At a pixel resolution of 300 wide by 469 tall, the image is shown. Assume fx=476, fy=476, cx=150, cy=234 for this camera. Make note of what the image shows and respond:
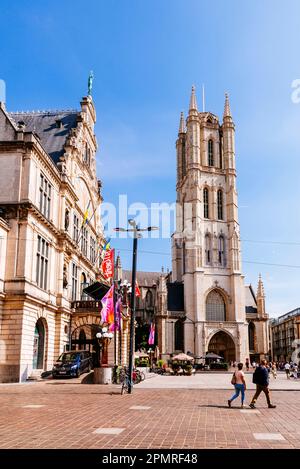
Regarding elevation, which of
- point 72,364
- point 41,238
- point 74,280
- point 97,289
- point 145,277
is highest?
point 145,277

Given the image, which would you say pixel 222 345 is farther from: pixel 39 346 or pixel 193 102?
pixel 39 346

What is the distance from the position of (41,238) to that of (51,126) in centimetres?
1618

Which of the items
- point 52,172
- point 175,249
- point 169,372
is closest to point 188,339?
point 175,249

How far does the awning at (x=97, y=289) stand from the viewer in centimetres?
4028

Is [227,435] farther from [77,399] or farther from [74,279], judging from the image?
[74,279]

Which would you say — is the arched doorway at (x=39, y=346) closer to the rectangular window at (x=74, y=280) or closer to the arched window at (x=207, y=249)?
the rectangular window at (x=74, y=280)

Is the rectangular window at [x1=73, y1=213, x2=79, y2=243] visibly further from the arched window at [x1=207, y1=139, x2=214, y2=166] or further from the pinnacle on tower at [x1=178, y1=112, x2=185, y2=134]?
the pinnacle on tower at [x1=178, y1=112, x2=185, y2=134]

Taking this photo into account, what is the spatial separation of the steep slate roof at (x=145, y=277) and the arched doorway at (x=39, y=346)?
87367 mm

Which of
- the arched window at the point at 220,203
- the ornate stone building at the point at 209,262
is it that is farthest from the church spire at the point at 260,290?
the arched window at the point at 220,203

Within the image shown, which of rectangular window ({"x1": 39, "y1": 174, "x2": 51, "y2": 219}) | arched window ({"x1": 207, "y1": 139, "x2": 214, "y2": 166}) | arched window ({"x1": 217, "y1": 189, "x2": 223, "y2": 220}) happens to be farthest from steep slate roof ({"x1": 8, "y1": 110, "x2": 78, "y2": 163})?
arched window ({"x1": 207, "y1": 139, "x2": 214, "y2": 166})

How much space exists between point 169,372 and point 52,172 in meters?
28.7

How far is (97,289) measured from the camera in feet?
135

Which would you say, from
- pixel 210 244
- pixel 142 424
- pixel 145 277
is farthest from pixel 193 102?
pixel 142 424
